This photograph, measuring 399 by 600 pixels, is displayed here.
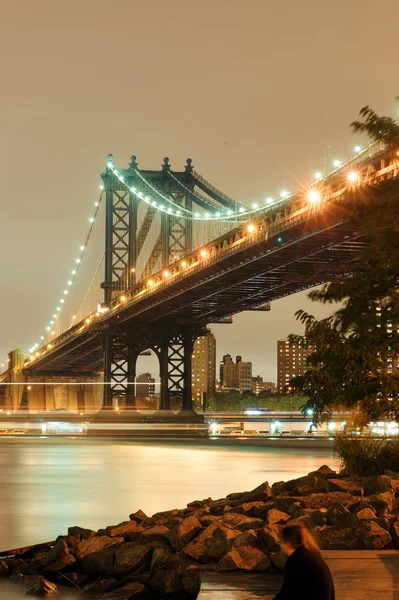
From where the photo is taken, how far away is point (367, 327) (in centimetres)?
1216

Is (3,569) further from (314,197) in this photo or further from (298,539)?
(314,197)

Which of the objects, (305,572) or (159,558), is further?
(159,558)

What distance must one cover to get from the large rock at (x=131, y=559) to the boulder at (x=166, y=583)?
0.80 meters

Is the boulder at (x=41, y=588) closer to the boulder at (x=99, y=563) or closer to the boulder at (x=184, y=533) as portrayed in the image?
the boulder at (x=99, y=563)

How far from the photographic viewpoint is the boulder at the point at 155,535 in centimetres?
1211

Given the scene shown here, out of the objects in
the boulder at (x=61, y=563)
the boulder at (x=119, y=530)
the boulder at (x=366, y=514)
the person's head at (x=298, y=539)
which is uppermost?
the person's head at (x=298, y=539)

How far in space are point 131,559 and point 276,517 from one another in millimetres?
1580

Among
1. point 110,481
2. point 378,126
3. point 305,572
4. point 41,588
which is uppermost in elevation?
point 378,126

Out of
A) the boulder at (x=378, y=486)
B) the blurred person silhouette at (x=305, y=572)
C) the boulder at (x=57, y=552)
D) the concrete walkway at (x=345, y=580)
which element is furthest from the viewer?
the boulder at (x=378, y=486)

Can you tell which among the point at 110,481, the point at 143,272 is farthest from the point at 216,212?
the point at 110,481

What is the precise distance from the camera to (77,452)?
40656 millimetres

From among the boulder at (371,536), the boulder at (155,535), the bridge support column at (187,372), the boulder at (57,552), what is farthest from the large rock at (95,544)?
the bridge support column at (187,372)

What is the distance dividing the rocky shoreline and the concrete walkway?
367 mm

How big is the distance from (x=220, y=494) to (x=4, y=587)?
9100 millimetres
